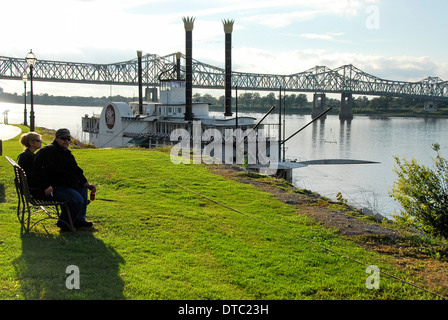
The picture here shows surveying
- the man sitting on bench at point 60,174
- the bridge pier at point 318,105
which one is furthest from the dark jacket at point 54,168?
the bridge pier at point 318,105

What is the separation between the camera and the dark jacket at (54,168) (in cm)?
636

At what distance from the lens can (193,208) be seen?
9.05 metres

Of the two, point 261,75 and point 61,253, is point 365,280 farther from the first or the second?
point 261,75

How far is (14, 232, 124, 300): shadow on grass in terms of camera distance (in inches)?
179

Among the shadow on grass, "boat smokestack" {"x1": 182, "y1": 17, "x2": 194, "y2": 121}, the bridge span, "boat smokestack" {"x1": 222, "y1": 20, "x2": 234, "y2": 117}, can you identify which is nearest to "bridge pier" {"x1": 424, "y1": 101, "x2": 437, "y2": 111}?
the bridge span

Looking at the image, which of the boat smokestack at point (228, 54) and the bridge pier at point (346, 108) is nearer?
the boat smokestack at point (228, 54)

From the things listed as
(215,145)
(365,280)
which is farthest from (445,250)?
(215,145)

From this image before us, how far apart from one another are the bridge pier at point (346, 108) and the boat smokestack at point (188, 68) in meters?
86.6

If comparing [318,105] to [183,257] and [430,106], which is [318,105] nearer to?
[430,106]

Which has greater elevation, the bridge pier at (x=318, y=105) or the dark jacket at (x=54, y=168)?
the bridge pier at (x=318, y=105)

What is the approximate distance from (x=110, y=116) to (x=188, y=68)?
9878 millimetres

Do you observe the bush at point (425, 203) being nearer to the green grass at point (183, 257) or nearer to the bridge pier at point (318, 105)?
the green grass at point (183, 257)

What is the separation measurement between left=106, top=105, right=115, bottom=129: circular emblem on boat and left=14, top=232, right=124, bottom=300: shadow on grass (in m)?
39.8

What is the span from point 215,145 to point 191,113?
7.12 m
